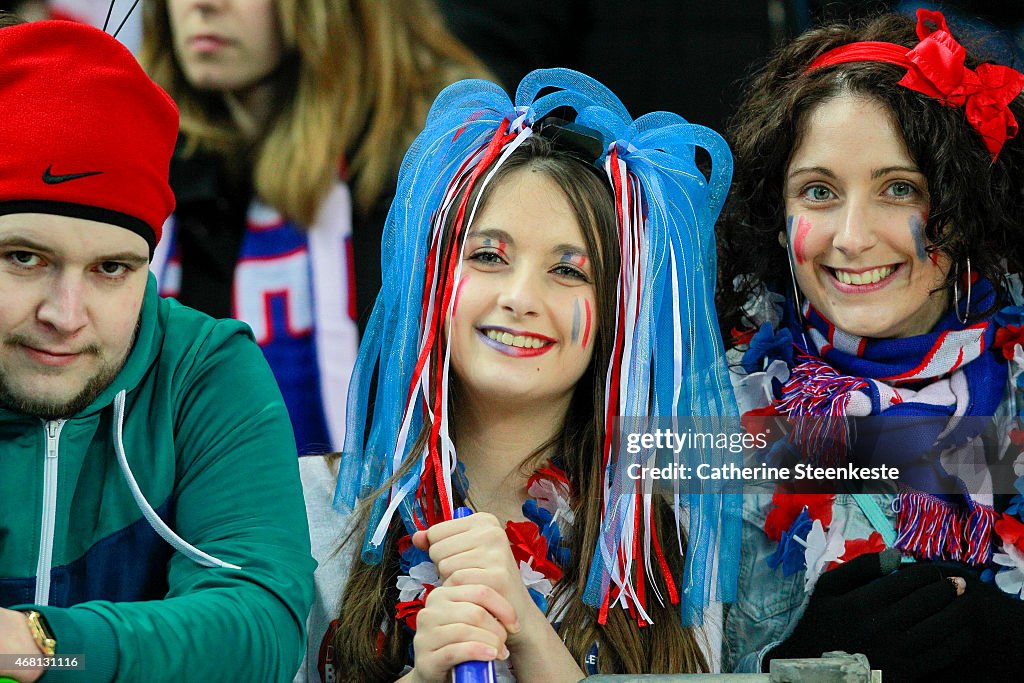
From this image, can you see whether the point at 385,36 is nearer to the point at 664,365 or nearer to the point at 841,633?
the point at 664,365

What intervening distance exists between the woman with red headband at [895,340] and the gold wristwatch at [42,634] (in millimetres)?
1256

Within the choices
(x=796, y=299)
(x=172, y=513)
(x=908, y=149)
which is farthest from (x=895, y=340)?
(x=172, y=513)

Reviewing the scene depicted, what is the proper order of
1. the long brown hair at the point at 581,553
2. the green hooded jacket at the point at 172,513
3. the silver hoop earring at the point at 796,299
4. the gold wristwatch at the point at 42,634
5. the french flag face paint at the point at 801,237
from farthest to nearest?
the silver hoop earring at the point at 796,299 < the french flag face paint at the point at 801,237 < the long brown hair at the point at 581,553 < the green hooded jacket at the point at 172,513 < the gold wristwatch at the point at 42,634

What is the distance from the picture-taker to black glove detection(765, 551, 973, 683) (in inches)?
85.9

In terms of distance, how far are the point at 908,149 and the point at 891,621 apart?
0.89 metres

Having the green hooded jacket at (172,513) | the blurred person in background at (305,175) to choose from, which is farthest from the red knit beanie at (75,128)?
the blurred person in background at (305,175)

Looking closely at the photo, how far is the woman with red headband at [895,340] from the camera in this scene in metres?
2.33

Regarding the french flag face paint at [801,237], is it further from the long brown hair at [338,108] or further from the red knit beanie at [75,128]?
the red knit beanie at [75,128]

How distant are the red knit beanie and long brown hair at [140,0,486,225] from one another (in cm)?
76

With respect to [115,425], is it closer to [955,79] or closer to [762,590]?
[762,590]

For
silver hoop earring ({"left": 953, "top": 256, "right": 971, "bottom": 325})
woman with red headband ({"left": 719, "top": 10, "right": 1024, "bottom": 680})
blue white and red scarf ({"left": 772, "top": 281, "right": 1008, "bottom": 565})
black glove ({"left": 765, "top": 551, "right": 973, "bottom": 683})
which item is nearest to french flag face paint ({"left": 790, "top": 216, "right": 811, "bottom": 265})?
woman with red headband ({"left": 719, "top": 10, "right": 1024, "bottom": 680})

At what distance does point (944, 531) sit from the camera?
2.33 metres

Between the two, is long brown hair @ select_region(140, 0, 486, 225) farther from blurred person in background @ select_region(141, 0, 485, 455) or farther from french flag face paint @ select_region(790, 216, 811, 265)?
french flag face paint @ select_region(790, 216, 811, 265)

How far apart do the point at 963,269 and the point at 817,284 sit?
0.93ft
